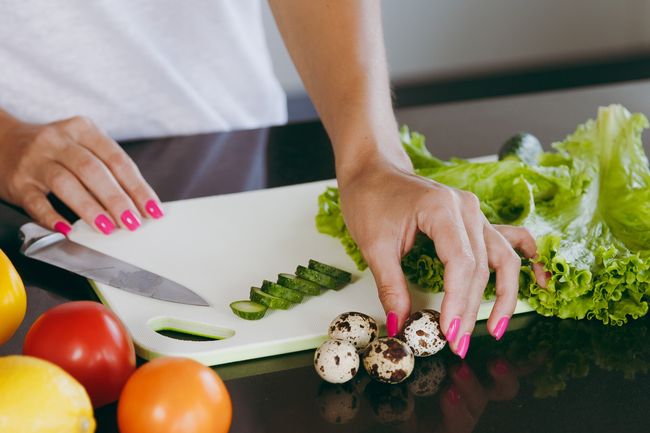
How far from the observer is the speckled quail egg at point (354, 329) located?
1.36 meters

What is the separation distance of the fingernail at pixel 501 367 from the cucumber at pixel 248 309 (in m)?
0.39

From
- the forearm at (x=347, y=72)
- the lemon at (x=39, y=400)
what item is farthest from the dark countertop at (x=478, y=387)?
the forearm at (x=347, y=72)

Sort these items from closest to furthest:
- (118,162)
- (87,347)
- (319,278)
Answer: (87,347)
(319,278)
(118,162)

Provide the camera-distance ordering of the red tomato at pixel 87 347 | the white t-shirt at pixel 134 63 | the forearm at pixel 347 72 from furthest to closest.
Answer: the white t-shirt at pixel 134 63, the forearm at pixel 347 72, the red tomato at pixel 87 347

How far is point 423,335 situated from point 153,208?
77 cm

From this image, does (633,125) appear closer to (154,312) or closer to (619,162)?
(619,162)

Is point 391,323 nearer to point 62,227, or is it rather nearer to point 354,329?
point 354,329

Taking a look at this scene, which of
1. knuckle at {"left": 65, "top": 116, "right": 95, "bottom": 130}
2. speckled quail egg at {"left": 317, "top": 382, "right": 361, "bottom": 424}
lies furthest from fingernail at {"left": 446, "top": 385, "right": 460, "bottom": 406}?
knuckle at {"left": 65, "top": 116, "right": 95, "bottom": 130}

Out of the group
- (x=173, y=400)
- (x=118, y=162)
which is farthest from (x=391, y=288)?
(x=118, y=162)

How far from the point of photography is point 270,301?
58.6 inches

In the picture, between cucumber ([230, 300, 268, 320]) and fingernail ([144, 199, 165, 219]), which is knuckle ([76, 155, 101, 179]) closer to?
fingernail ([144, 199, 165, 219])

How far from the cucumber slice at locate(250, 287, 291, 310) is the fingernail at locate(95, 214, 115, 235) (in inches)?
18.2

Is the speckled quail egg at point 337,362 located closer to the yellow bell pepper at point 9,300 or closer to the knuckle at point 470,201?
the knuckle at point 470,201

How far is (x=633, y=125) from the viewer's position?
191cm
